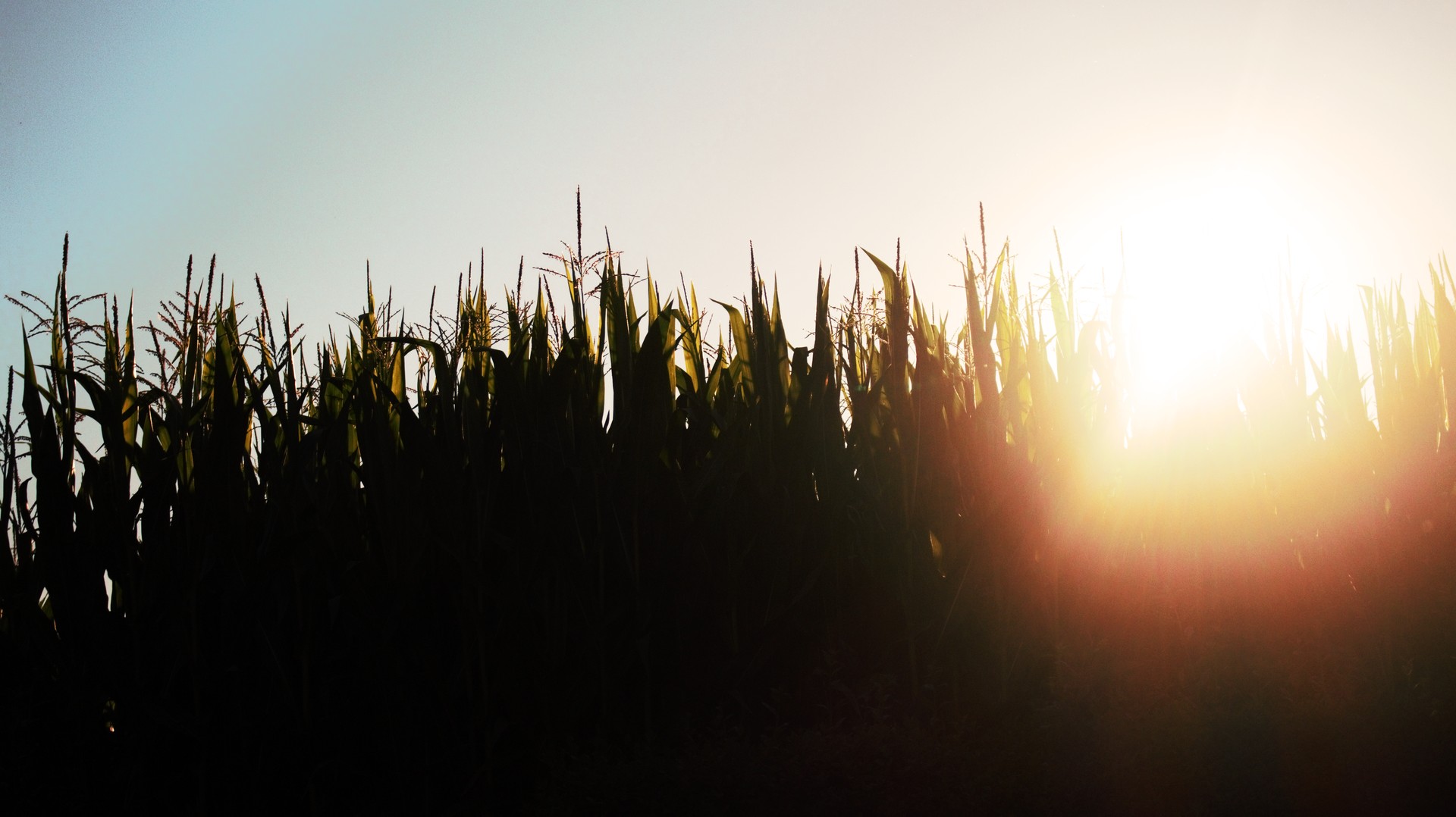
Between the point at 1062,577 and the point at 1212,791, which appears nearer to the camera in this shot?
the point at 1212,791

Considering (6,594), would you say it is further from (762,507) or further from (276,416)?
(762,507)

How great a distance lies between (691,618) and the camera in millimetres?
2980

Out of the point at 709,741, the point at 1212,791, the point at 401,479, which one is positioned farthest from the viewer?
the point at 401,479

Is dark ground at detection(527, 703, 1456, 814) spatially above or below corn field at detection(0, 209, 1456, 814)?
below

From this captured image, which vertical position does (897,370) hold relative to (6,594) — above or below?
above

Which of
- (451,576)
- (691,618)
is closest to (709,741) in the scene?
(691,618)

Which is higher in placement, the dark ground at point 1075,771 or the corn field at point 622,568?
the corn field at point 622,568

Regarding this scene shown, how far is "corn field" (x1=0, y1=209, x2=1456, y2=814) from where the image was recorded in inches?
111

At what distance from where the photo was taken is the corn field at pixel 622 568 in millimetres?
2832

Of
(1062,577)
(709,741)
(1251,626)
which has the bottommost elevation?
(709,741)

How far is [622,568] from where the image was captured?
2.96 meters

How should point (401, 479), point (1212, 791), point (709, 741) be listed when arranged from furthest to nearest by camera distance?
point (401, 479), point (709, 741), point (1212, 791)

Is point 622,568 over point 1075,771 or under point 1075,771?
over

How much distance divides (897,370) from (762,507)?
1.94 ft
